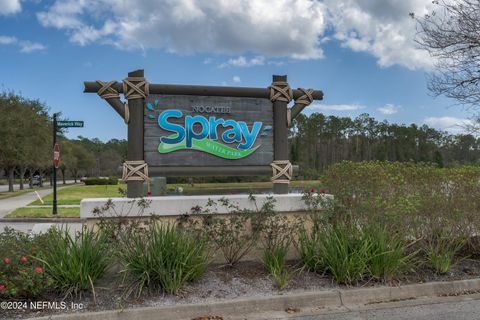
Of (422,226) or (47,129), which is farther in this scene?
(47,129)

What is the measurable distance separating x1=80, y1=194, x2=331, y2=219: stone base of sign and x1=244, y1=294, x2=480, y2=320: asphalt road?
6.06 ft

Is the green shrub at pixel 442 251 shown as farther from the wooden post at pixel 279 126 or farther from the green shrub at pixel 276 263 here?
the wooden post at pixel 279 126

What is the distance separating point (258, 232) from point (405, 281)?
210 centimetres

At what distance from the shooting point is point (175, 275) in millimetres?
4852

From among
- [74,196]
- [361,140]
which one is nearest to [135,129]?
[74,196]

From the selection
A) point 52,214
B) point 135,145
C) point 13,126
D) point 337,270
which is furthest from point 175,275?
point 13,126

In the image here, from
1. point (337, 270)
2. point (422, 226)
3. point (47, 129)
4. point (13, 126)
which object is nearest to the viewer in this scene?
point (337, 270)

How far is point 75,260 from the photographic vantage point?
15.6ft

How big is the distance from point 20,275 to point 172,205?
2.17 meters

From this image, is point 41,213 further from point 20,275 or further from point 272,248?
point 272,248

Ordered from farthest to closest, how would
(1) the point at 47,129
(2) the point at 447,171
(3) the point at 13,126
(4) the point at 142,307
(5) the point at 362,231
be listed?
1. (1) the point at 47,129
2. (3) the point at 13,126
3. (2) the point at 447,171
4. (5) the point at 362,231
5. (4) the point at 142,307

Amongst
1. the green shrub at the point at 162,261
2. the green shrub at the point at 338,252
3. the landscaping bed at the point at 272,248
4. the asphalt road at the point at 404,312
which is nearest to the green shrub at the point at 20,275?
the landscaping bed at the point at 272,248

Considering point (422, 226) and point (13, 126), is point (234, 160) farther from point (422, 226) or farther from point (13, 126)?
point (13, 126)

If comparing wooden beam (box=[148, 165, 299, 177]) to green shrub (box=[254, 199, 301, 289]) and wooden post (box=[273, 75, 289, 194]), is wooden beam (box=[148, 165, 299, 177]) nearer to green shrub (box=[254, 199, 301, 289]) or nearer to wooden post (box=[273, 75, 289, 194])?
wooden post (box=[273, 75, 289, 194])
